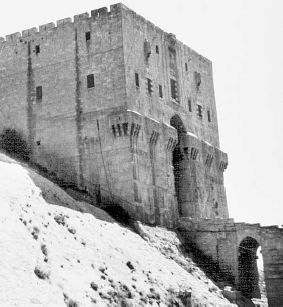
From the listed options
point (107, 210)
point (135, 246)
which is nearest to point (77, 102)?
point (107, 210)

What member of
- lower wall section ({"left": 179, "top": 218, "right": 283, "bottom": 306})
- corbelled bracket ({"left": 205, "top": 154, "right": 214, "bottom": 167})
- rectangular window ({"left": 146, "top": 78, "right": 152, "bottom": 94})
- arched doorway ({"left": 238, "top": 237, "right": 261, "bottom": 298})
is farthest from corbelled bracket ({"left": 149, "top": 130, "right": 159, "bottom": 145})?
arched doorway ({"left": 238, "top": 237, "right": 261, "bottom": 298})

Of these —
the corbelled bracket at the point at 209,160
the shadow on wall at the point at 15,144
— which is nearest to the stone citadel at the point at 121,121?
the shadow on wall at the point at 15,144

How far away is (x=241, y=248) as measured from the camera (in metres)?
52.5

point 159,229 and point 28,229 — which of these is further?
point 159,229

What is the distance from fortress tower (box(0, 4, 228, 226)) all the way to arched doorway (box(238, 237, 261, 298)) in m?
5.35

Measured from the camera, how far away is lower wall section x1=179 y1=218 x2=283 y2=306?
164 ft

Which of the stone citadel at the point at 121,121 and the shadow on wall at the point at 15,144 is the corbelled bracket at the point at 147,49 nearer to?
the stone citadel at the point at 121,121

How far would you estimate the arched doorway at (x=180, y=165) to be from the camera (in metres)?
58.5

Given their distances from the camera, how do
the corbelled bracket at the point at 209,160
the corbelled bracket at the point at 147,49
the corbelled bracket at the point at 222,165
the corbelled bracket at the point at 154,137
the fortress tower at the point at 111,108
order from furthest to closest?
the corbelled bracket at the point at 222,165 → the corbelled bracket at the point at 209,160 → the corbelled bracket at the point at 147,49 → the corbelled bracket at the point at 154,137 → the fortress tower at the point at 111,108

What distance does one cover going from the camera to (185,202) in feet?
192

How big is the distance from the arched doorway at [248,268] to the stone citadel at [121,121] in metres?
0.10

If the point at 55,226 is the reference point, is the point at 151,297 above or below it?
below

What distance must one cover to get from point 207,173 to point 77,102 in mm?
13373

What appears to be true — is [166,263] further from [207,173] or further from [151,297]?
[207,173]
